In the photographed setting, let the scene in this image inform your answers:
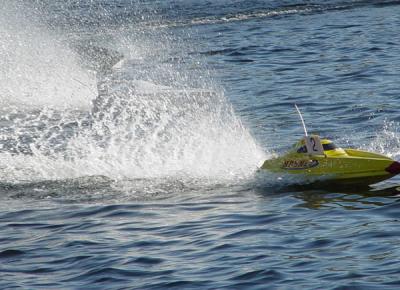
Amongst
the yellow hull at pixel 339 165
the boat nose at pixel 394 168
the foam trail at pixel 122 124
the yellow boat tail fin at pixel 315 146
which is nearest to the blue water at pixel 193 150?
the foam trail at pixel 122 124

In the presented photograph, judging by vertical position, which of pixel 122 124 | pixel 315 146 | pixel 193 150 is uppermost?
pixel 122 124

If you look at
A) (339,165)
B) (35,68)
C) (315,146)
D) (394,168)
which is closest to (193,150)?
(315,146)

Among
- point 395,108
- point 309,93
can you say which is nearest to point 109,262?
point 395,108

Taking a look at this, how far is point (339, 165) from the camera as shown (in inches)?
669

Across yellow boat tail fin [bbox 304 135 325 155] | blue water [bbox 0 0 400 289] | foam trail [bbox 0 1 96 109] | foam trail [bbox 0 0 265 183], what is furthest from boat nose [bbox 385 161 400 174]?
foam trail [bbox 0 1 96 109]

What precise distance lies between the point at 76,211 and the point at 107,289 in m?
4.10

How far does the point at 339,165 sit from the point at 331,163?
14 cm

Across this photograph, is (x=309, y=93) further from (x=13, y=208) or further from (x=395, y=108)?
(x=13, y=208)

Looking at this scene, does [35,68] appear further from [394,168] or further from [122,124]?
[394,168]

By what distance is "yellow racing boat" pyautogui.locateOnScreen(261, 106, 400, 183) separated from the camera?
54.6 ft

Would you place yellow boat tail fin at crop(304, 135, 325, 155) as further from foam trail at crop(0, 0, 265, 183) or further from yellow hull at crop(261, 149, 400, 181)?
foam trail at crop(0, 0, 265, 183)

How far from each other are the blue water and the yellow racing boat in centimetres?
22

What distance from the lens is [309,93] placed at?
27109 mm

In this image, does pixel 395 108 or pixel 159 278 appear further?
pixel 395 108
